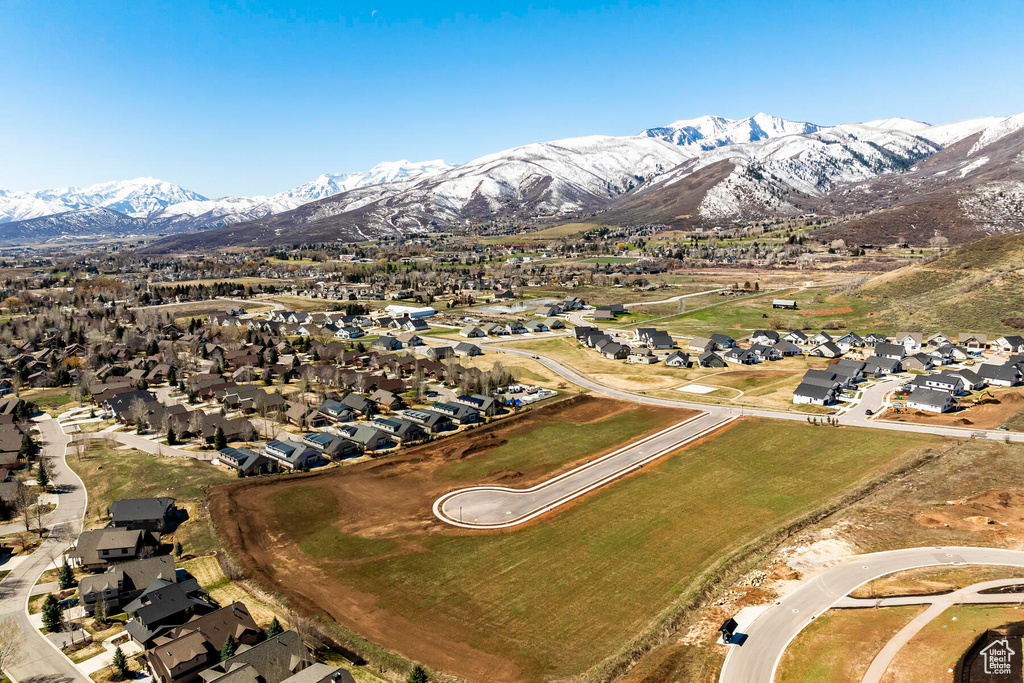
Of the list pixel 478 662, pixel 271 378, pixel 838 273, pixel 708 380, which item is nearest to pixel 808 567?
pixel 478 662

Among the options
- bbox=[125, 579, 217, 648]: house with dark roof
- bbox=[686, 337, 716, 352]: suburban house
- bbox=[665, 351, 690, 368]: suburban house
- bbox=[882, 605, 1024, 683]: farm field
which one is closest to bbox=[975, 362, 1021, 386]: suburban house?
bbox=[686, 337, 716, 352]: suburban house

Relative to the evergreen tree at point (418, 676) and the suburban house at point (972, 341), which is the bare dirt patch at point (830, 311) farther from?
the evergreen tree at point (418, 676)

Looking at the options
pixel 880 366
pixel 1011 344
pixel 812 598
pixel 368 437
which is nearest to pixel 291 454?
pixel 368 437

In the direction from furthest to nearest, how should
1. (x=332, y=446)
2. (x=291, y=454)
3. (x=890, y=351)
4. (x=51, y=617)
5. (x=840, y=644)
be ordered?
(x=890, y=351)
(x=332, y=446)
(x=291, y=454)
(x=51, y=617)
(x=840, y=644)

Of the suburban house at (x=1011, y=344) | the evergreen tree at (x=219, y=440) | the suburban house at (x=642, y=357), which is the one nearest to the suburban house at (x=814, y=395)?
the suburban house at (x=642, y=357)

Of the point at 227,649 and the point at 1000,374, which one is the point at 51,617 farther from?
the point at 1000,374

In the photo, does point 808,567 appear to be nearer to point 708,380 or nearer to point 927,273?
point 708,380

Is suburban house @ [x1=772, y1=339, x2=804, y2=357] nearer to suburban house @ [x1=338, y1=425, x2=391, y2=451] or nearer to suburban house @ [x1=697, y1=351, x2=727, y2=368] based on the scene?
suburban house @ [x1=697, y1=351, x2=727, y2=368]

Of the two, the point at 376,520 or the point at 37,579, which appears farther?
the point at 376,520
